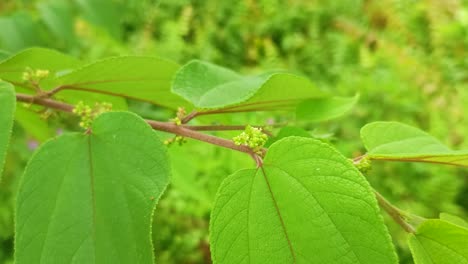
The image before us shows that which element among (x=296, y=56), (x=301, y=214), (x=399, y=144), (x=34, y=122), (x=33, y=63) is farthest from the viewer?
(x=296, y=56)

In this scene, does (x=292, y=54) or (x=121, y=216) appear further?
(x=292, y=54)

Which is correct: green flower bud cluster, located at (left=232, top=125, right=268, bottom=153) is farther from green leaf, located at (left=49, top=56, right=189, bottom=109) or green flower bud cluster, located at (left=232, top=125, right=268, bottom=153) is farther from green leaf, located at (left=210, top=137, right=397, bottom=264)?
green leaf, located at (left=49, top=56, right=189, bottom=109)

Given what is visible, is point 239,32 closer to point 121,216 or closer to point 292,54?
point 292,54

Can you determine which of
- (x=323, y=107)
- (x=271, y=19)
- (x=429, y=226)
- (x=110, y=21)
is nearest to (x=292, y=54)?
(x=271, y=19)

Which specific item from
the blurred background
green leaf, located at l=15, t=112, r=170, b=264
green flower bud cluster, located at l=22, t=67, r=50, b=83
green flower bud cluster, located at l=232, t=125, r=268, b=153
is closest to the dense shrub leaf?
green flower bud cluster, located at l=22, t=67, r=50, b=83

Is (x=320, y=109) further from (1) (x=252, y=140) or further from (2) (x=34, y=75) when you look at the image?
(2) (x=34, y=75)

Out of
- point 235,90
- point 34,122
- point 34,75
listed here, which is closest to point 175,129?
point 235,90
